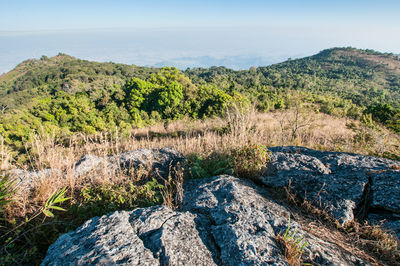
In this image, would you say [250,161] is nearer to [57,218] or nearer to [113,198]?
[113,198]

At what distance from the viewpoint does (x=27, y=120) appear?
14539mm

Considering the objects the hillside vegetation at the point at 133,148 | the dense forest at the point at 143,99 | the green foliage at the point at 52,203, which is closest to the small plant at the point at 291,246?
the hillside vegetation at the point at 133,148

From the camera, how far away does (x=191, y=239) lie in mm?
1834

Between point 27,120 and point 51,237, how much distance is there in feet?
57.2

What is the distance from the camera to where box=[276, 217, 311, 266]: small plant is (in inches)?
63.1

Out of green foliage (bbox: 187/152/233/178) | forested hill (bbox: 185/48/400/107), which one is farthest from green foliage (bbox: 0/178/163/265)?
forested hill (bbox: 185/48/400/107)

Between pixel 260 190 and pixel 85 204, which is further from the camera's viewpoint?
pixel 260 190

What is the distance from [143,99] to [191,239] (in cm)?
2529

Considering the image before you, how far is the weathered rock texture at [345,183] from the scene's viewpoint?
2340 mm

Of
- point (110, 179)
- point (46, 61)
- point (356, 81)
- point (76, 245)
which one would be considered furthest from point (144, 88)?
point (46, 61)

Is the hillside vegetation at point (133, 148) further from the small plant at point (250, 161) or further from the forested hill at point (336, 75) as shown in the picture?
the forested hill at point (336, 75)

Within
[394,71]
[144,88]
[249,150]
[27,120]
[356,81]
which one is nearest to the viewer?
[249,150]

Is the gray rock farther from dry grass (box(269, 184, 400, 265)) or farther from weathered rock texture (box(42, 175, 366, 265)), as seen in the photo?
weathered rock texture (box(42, 175, 366, 265))

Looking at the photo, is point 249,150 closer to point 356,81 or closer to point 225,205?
point 225,205
